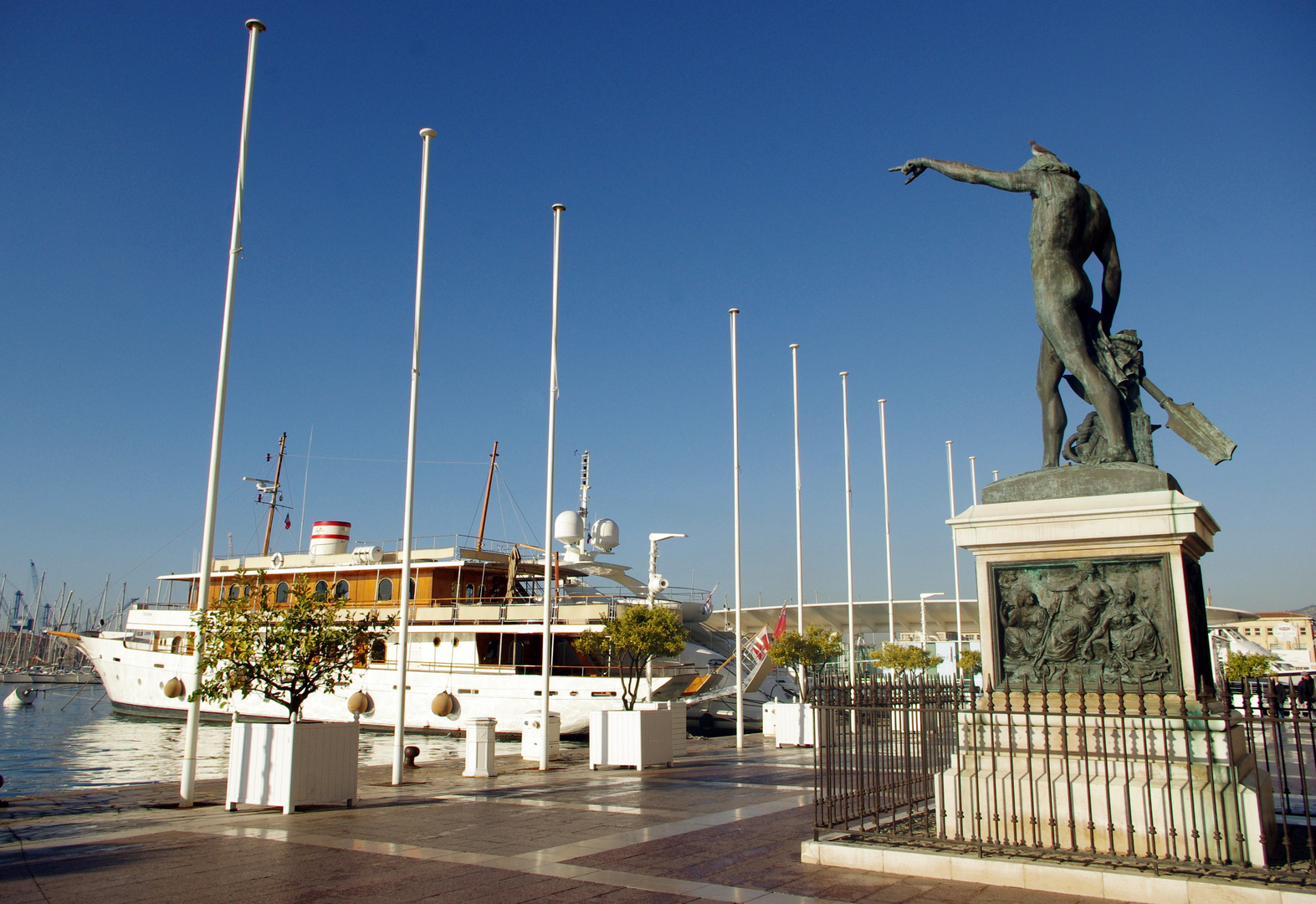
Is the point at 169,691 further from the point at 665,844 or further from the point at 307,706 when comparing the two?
the point at 665,844

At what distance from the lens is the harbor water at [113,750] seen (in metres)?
22.2

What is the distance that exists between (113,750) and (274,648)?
23.8 m

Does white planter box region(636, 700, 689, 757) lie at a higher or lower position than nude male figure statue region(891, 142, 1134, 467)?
lower

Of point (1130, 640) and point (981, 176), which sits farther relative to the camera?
point (981, 176)

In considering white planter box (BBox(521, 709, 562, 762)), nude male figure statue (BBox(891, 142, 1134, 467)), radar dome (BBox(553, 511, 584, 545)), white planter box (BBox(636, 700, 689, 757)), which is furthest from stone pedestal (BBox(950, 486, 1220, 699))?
radar dome (BBox(553, 511, 584, 545))

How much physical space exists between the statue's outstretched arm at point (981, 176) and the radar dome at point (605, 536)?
98.4 ft

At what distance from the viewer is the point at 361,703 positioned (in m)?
30.8

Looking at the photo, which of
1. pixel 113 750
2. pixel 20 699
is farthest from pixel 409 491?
pixel 20 699

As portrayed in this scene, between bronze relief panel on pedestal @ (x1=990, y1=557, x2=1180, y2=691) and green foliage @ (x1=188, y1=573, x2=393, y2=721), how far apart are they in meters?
8.17

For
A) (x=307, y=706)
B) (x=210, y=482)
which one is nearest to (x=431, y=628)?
(x=307, y=706)

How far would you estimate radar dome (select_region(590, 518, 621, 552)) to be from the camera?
38031 millimetres

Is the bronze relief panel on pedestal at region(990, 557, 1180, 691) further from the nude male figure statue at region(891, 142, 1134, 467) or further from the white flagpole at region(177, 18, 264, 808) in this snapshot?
the white flagpole at region(177, 18, 264, 808)

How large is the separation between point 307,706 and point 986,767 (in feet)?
116

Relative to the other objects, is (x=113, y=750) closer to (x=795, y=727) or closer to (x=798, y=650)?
(x=795, y=727)
